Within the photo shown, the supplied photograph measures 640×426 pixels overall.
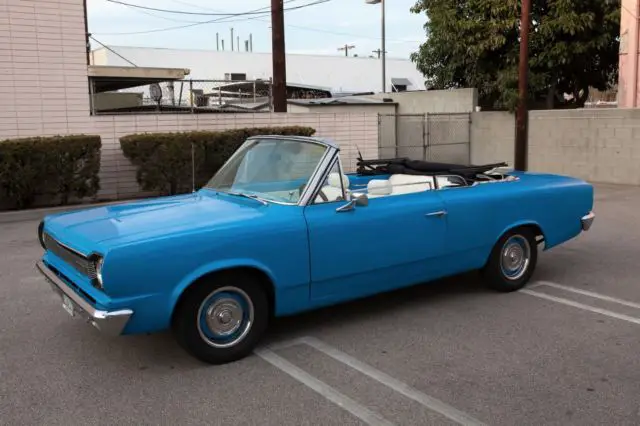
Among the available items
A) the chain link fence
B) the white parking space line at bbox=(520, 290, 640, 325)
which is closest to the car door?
the white parking space line at bbox=(520, 290, 640, 325)

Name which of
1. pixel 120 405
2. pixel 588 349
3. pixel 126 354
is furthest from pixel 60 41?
pixel 588 349

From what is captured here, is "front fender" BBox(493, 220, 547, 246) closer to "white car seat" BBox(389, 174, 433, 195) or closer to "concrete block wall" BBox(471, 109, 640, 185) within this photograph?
"white car seat" BBox(389, 174, 433, 195)

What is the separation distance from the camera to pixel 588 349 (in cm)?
466

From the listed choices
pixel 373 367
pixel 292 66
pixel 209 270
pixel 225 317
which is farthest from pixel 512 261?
pixel 292 66

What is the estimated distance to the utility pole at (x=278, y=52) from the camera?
15.0 m

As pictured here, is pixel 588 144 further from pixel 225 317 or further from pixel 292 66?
pixel 292 66


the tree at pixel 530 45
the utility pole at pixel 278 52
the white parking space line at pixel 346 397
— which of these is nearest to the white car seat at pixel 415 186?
the white parking space line at pixel 346 397

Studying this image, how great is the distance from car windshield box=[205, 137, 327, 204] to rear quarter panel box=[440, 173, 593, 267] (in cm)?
130

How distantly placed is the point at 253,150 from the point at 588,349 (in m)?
3.10

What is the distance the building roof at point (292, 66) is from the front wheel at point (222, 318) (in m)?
40.1

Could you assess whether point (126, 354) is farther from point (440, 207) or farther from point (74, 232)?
point (440, 207)

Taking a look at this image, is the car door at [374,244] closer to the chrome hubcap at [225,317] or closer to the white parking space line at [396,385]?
the white parking space line at [396,385]

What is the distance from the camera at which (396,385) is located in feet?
13.3

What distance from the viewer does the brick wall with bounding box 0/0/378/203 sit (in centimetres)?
1222
